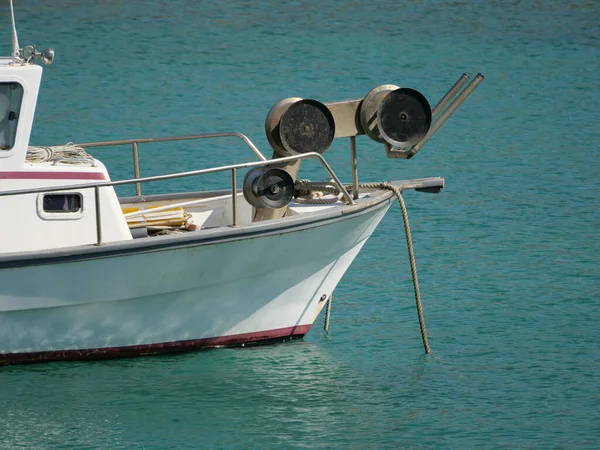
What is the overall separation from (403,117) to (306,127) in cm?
90

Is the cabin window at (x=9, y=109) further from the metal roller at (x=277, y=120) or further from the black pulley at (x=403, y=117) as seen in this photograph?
the black pulley at (x=403, y=117)

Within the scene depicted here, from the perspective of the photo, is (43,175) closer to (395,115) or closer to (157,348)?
(157,348)

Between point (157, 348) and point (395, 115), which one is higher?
point (395, 115)

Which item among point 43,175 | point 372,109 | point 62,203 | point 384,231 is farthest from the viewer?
point 384,231

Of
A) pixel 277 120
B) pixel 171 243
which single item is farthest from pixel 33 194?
pixel 277 120

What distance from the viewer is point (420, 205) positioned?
17.9 m

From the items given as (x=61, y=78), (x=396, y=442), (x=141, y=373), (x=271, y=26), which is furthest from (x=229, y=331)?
(x=271, y=26)

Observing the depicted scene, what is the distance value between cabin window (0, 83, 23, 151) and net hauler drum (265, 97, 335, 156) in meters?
2.21

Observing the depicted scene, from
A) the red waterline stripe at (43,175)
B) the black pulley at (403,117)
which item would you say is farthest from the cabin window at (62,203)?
the black pulley at (403,117)

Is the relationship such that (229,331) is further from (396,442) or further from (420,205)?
(420,205)

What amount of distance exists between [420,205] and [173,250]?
814 cm

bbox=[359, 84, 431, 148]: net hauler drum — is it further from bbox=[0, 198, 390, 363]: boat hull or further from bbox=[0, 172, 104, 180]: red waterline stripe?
bbox=[0, 172, 104, 180]: red waterline stripe

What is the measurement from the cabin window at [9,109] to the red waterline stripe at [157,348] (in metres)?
1.93

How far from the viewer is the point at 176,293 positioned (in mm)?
10680
